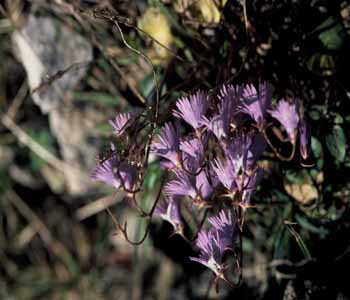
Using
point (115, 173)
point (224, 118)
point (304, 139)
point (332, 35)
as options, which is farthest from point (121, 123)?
point (332, 35)

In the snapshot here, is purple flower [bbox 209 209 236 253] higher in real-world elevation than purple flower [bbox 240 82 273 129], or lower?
lower

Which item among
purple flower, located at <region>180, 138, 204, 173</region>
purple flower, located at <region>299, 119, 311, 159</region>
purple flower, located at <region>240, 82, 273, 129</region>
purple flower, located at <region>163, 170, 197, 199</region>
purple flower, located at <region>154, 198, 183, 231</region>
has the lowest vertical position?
purple flower, located at <region>154, 198, 183, 231</region>

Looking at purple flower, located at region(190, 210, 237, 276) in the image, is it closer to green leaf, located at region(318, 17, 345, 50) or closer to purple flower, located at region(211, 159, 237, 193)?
purple flower, located at region(211, 159, 237, 193)

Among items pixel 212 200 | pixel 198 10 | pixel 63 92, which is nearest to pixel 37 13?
pixel 63 92

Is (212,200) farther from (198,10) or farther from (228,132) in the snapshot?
(198,10)

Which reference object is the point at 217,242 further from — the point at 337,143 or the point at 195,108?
the point at 337,143

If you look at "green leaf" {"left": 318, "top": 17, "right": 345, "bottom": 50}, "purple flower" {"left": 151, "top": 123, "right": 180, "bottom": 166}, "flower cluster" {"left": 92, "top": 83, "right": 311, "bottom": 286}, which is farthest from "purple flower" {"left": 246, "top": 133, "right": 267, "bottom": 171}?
"green leaf" {"left": 318, "top": 17, "right": 345, "bottom": 50}
